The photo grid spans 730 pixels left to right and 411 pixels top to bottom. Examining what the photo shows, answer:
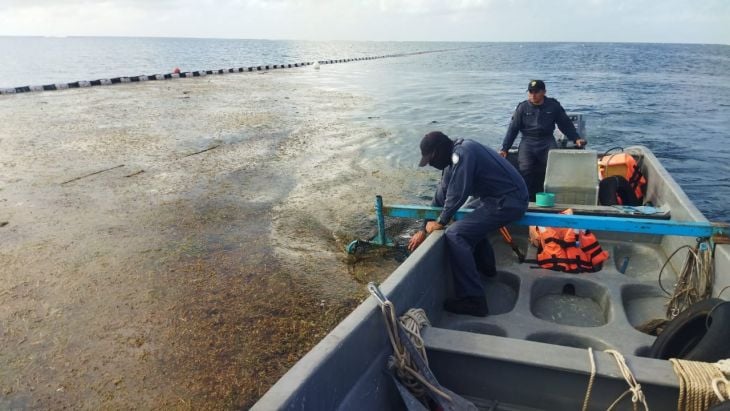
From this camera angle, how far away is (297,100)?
23156 mm

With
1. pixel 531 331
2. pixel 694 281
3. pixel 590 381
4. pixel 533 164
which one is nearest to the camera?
pixel 590 381

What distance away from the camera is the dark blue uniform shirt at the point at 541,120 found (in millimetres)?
7750

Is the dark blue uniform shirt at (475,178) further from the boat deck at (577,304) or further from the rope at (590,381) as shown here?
the rope at (590,381)

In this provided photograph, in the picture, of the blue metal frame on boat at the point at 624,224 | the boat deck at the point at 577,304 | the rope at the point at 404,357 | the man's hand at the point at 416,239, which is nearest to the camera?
the rope at the point at 404,357

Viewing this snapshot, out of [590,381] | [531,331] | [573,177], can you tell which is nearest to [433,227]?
[531,331]

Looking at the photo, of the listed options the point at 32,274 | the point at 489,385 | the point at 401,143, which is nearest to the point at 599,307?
the point at 489,385

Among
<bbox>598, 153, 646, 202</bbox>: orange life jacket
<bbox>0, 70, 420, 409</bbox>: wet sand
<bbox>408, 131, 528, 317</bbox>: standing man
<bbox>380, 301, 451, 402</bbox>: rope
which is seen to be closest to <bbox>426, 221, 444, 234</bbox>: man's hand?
<bbox>408, 131, 528, 317</bbox>: standing man

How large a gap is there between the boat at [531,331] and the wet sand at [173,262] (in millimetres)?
1443

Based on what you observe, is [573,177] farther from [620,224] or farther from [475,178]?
[475,178]

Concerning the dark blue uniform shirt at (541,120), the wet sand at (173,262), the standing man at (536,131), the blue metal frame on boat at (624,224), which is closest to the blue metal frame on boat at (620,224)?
the blue metal frame on boat at (624,224)

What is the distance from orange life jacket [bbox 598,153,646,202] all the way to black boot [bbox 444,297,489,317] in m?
3.95

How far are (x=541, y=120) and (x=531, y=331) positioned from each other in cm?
466

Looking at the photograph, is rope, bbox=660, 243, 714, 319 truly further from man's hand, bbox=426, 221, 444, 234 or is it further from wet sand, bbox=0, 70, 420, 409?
wet sand, bbox=0, 70, 420, 409

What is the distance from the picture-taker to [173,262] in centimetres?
632
